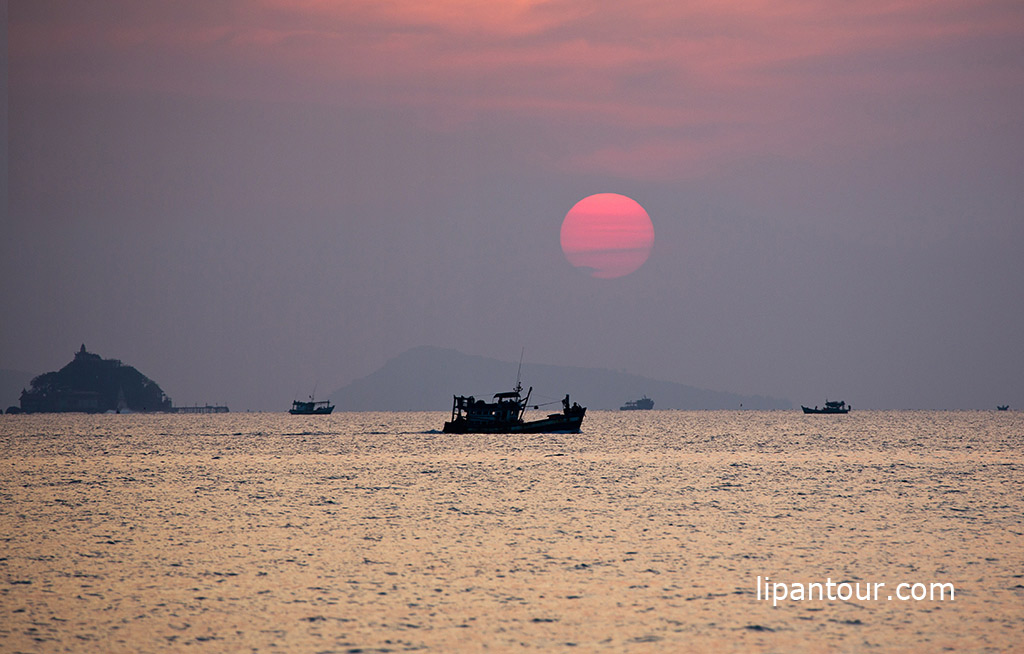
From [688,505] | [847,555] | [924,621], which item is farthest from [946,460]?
[924,621]

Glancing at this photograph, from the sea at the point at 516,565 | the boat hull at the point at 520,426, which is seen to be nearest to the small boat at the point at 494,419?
the boat hull at the point at 520,426

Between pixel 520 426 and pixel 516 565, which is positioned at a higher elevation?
pixel 520 426

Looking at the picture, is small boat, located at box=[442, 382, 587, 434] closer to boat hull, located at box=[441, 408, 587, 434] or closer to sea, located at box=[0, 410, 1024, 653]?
boat hull, located at box=[441, 408, 587, 434]

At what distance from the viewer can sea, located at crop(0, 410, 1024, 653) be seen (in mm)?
27719

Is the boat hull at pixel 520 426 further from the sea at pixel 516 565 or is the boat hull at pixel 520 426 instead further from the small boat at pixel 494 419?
the sea at pixel 516 565

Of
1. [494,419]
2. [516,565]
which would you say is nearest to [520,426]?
[494,419]

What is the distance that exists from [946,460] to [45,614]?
345 ft

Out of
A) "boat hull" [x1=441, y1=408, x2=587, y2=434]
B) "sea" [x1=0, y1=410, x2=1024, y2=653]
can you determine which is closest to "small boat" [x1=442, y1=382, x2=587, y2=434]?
"boat hull" [x1=441, y1=408, x2=587, y2=434]

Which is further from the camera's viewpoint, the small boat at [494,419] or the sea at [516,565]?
the small boat at [494,419]

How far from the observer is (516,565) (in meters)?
39.2

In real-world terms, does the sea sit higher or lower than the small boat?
lower

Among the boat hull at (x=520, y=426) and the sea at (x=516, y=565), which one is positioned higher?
the boat hull at (x=520, y=426)

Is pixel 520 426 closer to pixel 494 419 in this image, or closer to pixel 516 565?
pixel 494 419

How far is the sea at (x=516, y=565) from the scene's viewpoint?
2772 cm
